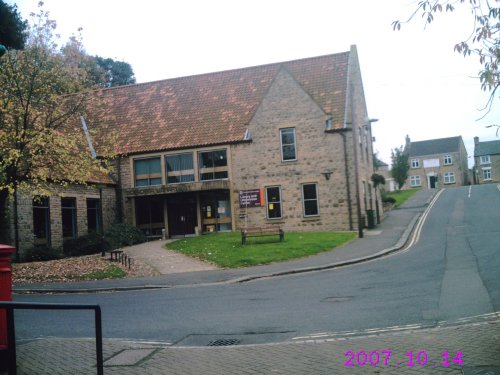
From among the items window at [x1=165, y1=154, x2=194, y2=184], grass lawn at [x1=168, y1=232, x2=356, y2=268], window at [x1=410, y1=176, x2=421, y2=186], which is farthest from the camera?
window at [x1=410, y1=176, x2=421, y2=186]

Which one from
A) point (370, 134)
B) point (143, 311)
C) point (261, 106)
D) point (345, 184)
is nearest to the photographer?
point (143, 311)

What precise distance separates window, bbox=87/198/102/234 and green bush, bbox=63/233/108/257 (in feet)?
8.18

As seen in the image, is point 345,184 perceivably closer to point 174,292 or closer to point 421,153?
point 174,292

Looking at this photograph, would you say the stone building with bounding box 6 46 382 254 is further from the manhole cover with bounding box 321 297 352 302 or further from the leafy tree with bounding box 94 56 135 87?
the leafy tree with bounding box 94 56 135 87

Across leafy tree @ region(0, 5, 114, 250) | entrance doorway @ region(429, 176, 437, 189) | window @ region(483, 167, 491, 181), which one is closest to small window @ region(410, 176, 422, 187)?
entrance doorway @ region(429, 176, 437, 189)

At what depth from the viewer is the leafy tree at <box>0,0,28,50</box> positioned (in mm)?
15891

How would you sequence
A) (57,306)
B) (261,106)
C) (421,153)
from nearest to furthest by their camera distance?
(57,306), (261,106), (421,153)

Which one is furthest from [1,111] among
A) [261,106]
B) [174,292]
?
[261,106]

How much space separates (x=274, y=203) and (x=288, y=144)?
369 centimetres

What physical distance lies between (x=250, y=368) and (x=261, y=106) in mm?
24952


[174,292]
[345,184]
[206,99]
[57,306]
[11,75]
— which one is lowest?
[174,292]

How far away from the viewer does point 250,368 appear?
19.7 ft

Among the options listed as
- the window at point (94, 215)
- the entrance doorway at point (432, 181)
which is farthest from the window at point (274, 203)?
the entrance doorway at point (432, 181)

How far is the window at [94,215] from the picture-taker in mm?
27984
